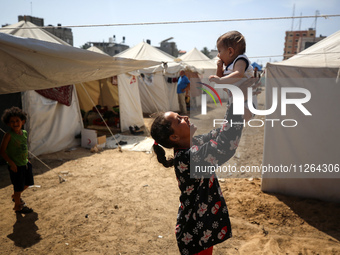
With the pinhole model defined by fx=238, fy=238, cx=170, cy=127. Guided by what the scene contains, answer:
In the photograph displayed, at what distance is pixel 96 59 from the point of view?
12.4 feet

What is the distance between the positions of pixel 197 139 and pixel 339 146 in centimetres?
294

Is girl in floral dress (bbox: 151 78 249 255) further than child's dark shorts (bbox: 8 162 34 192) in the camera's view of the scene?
No

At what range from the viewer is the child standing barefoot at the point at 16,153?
11.3 feet

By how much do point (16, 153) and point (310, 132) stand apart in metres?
4.41

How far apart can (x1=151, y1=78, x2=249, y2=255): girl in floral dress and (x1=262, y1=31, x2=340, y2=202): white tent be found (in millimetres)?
2568

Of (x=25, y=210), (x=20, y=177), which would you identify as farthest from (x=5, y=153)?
(x=25, y=210)

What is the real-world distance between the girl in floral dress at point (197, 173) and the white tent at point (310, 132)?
2.57 metres

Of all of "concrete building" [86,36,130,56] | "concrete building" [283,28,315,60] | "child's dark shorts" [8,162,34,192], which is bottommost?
"child's dark shorts" [8,162,34,192]

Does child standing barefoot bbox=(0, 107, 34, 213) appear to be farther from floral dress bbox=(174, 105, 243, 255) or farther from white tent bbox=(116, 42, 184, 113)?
white tent bbox=(116, 42, 184, 113)

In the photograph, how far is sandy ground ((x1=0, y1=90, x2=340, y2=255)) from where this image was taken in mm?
2867

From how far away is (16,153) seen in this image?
351cm

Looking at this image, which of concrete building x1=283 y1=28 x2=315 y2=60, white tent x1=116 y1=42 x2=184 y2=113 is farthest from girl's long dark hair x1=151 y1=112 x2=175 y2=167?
concrete building x1=283 y1=28 x2=315 y2=60

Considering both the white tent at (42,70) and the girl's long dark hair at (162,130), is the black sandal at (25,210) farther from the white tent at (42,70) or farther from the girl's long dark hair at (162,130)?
the girl's long dark hair at (162,130)

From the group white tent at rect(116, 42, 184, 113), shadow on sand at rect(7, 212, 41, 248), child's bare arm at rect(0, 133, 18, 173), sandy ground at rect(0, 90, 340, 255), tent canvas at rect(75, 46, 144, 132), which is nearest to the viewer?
sandy ground at rect(0, 90, 340, 255)
